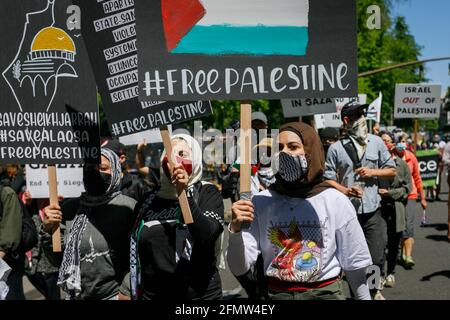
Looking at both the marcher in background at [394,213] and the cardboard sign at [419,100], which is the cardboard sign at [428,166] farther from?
the marcher in background at [394,213]

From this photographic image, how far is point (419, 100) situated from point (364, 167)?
30.6ft

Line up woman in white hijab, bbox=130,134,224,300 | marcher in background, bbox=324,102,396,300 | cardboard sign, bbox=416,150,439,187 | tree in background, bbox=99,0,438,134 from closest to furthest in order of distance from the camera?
woman in white hijab, bbox=130,134,224,300, marcher in background, bbox=324,102,396,300, cardboard sign, bbox=416,150,439,187, tree in background, bbox=99,0,438,134

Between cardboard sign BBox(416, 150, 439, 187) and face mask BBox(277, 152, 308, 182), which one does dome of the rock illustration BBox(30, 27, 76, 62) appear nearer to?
face mask BBox(277, 152, 308, 182)

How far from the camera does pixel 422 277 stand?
8141 mm

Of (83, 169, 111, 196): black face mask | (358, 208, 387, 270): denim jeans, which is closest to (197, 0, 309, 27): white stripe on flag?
(83, 169, 111, 196): black face mask

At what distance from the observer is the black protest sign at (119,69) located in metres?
3.72

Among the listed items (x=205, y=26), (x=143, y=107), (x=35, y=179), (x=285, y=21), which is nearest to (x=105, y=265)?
(x=143, y=107)

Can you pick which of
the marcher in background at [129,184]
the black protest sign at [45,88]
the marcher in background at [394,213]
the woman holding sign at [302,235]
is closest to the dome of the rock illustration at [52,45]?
the black protest sign at [45,88]

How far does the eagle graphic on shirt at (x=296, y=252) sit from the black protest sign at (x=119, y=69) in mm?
1085

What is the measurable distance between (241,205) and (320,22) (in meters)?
1.08

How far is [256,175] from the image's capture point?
5.79m

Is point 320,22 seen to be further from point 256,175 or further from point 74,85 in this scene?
point 256,175

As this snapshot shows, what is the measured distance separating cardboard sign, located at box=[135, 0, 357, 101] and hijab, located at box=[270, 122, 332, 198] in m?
0.22

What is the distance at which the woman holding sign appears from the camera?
10.0 ft
